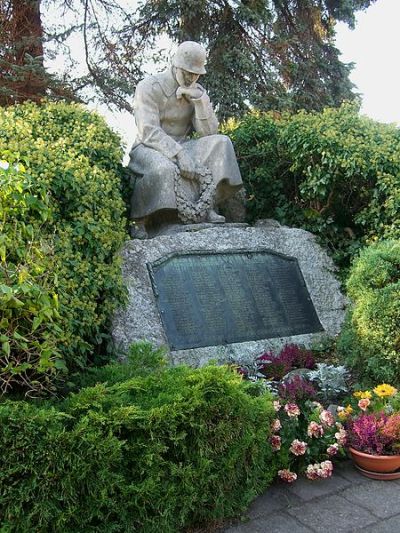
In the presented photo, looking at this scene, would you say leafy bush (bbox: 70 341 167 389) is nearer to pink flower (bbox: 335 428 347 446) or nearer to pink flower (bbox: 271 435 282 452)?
pink flower (bbox: 271 435 282 452)

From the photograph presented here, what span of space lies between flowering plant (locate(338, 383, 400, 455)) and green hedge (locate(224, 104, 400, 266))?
2273 mm

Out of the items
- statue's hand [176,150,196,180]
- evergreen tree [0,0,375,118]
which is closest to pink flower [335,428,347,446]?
statue's hand [176,150,196,180]

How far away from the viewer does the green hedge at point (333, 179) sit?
17.4 ft

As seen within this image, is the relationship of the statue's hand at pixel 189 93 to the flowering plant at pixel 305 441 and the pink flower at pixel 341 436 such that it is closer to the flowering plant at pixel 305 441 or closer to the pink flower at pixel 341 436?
the flowering plant at pixel 305 441

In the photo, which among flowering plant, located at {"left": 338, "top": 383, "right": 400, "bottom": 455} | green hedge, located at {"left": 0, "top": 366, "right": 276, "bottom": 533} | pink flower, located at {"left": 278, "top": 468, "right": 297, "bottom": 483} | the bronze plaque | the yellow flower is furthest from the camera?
the bronze plaque

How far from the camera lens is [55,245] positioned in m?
3.31

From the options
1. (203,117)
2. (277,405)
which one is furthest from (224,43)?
(277,405)

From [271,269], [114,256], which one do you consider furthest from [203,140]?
[114,256]

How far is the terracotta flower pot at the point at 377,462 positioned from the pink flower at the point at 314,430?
8.1 inches

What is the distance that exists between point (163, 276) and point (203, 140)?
66.0 inches

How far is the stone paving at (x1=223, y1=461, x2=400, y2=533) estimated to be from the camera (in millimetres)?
2402

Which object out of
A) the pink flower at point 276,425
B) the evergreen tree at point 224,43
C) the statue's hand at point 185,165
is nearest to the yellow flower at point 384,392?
the pink flower at point 276,425

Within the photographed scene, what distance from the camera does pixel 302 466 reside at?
9.45 ft

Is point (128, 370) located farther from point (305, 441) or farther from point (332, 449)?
point (332, 449)
